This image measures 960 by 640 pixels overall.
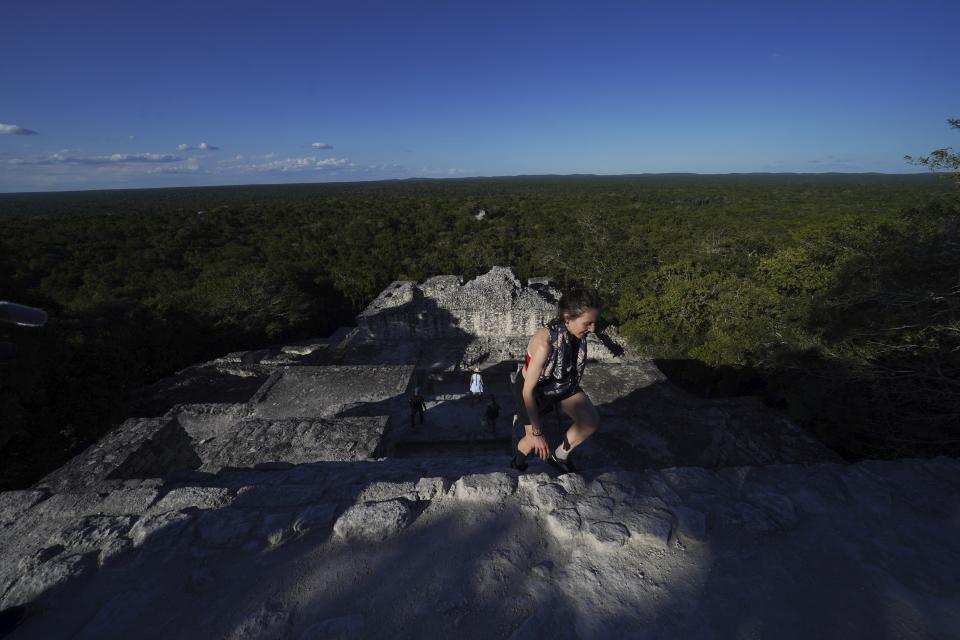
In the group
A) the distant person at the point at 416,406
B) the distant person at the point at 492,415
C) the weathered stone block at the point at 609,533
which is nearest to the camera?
the weathered stone block at the point at 609,533

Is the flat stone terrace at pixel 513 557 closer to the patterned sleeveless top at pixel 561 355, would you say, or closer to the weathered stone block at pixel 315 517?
the weathered stone block at pixel 315 517

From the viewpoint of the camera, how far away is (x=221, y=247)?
31.7 m

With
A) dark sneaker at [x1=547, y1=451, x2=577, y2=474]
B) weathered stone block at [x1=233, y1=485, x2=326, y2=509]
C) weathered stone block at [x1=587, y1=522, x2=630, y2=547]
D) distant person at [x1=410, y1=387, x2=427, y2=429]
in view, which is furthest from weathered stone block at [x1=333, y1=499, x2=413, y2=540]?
distant person at [x1=410, y1=387, x2=427, y2=429]

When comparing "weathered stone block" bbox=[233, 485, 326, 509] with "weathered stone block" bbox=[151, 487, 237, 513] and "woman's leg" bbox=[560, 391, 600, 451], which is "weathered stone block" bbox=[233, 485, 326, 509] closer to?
"weathered stone block" bbox=[151, 487, 237, 513]

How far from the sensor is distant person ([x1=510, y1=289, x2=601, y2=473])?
2.56 metres

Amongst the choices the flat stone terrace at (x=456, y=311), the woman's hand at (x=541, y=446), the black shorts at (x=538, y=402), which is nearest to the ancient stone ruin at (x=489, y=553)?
the woman's hand at (x=541, y=446)

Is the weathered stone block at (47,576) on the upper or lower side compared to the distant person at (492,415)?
upper

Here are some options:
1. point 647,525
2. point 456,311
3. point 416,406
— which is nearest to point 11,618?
point 647,525

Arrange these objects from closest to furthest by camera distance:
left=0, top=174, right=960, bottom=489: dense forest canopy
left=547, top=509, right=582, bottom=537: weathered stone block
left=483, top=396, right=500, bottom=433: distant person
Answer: left=547, top=509, right=582, bottom=537: weathered stone block
left=0, top=174, right=960, bottom=489: dense forest canopy
left=483, top=396, right=500, bottom=433: distant person

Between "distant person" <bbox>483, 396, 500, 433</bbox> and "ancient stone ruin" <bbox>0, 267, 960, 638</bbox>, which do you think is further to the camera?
"distant person" <bbox>483, 396, 500, 433</bbox>

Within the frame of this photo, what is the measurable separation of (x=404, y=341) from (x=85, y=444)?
24.0ft

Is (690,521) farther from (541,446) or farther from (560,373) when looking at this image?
(560,373)

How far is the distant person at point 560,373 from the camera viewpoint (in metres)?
2.56

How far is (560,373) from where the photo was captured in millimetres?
2742
